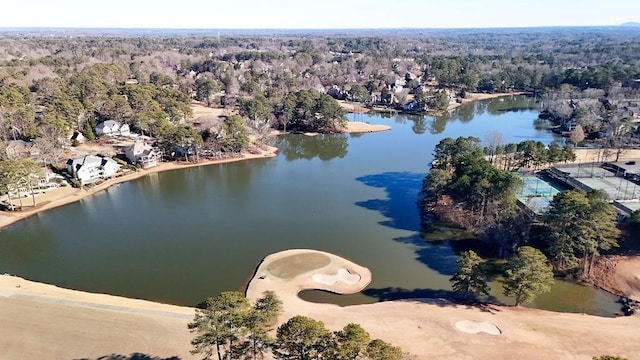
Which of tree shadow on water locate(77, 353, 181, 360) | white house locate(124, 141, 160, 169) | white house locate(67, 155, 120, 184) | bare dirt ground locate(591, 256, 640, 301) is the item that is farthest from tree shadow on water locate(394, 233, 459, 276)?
white house locate(67, 155, 120, 184)

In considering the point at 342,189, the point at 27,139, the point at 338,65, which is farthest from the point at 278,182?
the point at 338,65

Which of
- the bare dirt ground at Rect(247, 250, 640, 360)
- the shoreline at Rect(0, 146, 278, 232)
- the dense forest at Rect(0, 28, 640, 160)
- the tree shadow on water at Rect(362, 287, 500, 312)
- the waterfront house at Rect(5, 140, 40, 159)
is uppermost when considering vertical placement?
the dense forest at Rect(0, 28, 640, 160)

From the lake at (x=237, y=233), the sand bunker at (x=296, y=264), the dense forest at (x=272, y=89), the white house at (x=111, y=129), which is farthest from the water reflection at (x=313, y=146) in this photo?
the sand bunker at (x=296, y=264)

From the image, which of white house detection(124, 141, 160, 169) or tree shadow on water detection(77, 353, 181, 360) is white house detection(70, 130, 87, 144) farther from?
tree shadow on water detection(77, 353, 181, 360)

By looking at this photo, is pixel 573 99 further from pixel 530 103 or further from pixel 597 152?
pixel 597 152

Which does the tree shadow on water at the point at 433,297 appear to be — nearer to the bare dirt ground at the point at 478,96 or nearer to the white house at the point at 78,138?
the white house at the point at 78,138
